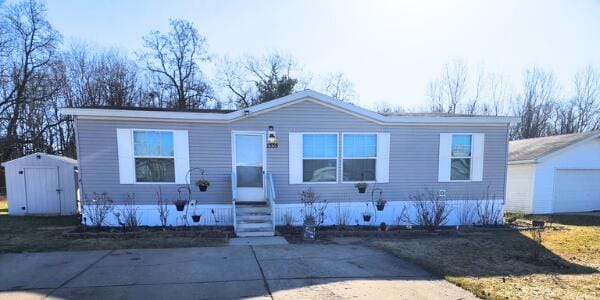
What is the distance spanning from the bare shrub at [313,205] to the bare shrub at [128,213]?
4530 mm

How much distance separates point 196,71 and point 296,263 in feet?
87.2

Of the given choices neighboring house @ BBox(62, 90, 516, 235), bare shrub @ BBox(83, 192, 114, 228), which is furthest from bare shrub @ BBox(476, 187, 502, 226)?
bare shrub @ BBox(83, 192, 114, 228)

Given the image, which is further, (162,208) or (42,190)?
(42,190)

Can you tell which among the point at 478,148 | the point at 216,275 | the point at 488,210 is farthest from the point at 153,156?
the point at 488,210

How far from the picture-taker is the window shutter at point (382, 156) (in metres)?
8.98

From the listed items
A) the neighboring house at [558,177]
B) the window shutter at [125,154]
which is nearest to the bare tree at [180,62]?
the window shutter at [125,154]

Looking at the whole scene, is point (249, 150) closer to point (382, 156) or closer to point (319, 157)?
point (319, 157)

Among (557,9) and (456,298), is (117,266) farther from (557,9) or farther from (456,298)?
(557,9)

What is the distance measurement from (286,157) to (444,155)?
487cm

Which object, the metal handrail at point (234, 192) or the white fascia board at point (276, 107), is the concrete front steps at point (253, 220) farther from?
the white fascia board at point (276, 107)

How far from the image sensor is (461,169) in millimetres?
9445

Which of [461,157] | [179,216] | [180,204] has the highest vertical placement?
[461,157]

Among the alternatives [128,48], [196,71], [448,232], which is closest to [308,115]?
[448,232]

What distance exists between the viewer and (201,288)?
4.19 m
